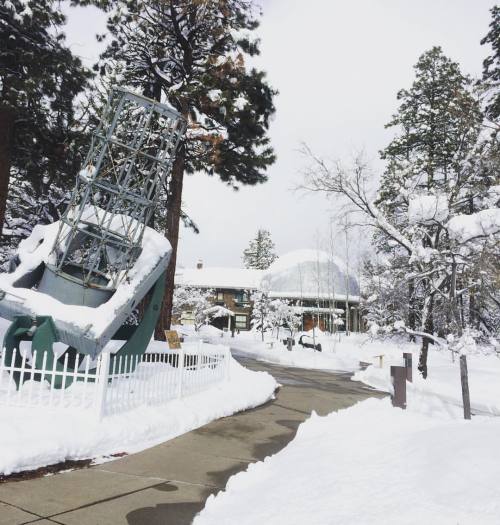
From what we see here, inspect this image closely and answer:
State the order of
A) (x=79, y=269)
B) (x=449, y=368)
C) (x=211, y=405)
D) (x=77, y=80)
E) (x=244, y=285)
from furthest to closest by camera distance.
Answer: (x=244, y=285)
(x=449, y=368)
(x=77, y=80)
(x=79, y=269)
(x=211, y=405)

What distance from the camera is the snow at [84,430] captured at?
16.7 ft

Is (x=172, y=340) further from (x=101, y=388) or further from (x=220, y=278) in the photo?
(x=220, y=278)

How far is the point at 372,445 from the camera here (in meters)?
5.10

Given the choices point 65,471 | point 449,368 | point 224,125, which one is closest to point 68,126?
point 224,125

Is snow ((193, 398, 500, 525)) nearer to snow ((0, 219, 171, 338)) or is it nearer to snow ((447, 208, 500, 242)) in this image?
snow ((0, 219, 171, 338))

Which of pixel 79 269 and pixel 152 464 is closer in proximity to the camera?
pixel 152 464

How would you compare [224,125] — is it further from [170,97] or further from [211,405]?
[211,405]

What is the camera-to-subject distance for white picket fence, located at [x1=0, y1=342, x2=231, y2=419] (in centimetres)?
643

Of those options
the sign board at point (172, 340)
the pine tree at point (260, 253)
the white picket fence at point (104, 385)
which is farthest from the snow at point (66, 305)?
the pine tree at point (260, 253)

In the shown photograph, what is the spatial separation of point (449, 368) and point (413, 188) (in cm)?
977

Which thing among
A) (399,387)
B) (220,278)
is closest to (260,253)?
(220,278)

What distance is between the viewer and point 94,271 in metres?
9.11

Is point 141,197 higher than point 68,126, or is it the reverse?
point 68,126

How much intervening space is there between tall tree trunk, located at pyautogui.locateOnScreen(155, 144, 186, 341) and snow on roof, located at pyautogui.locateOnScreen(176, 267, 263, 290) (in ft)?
124
